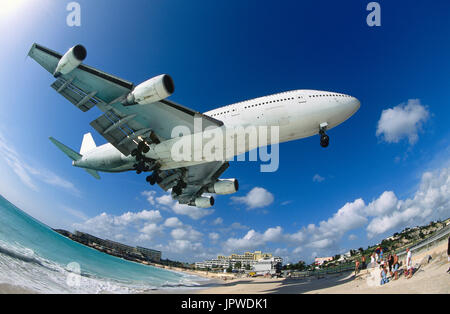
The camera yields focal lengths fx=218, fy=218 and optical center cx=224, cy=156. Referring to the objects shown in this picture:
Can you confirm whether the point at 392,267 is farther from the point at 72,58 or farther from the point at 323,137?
the point at 72,58

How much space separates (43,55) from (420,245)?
852 inches

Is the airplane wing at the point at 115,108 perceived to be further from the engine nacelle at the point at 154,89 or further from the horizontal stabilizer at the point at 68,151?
the horizontal stabilizer at the point at 68,151

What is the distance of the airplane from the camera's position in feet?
41.0

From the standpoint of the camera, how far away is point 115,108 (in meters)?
15.1

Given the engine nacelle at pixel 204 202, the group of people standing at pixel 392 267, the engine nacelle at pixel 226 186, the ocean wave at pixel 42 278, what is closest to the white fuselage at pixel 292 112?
the engine nacelle at pixel 226 186

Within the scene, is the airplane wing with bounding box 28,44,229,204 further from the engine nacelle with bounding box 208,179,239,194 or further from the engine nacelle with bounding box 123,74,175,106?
the engine nacelle with bounding box 208,179,239,194

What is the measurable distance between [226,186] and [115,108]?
37.3 feet

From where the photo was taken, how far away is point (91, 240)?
64812mm

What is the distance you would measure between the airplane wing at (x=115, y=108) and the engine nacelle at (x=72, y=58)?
38.9 inches

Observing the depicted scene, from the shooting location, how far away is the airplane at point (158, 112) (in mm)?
12508

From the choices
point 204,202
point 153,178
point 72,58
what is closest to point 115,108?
point 72,58

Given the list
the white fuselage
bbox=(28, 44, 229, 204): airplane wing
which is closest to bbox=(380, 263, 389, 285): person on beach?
the white fuselage
